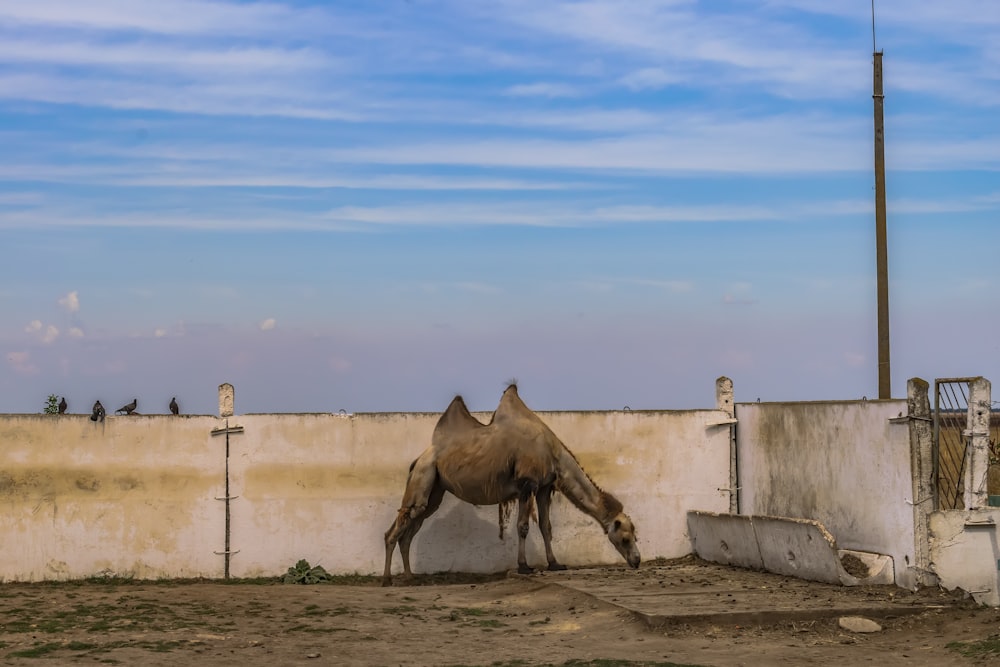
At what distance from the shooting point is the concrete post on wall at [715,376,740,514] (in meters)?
20.9

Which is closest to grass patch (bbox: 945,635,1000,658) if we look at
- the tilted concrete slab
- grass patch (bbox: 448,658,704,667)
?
grass patch (bbox: 448,658,704,667)

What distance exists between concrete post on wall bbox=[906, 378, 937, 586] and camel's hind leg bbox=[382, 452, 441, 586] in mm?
6960

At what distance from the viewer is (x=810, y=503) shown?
1827 cm

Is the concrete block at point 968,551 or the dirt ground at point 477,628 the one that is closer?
the dirt ground at point 477,628

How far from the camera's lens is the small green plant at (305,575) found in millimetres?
19375

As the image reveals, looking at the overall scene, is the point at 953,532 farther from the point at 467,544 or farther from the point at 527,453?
the point at 467,544

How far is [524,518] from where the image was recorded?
1947cm

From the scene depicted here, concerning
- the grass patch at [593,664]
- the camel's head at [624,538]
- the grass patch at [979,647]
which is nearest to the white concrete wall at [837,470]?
the camel's head at [624,538]

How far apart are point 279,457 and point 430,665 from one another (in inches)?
314

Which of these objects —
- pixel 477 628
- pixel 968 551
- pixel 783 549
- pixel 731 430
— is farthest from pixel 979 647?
pixel 731 430

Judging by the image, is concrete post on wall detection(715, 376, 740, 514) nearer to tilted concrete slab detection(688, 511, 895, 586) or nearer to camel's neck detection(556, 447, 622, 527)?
tilted concrete slab detection(688, 511, 895, 586)

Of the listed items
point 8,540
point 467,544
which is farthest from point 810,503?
point 8,540

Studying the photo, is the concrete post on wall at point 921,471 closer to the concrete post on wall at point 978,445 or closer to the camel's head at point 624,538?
the concrete post on wall at point 978,445

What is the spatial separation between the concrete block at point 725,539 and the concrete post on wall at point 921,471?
327 cm
